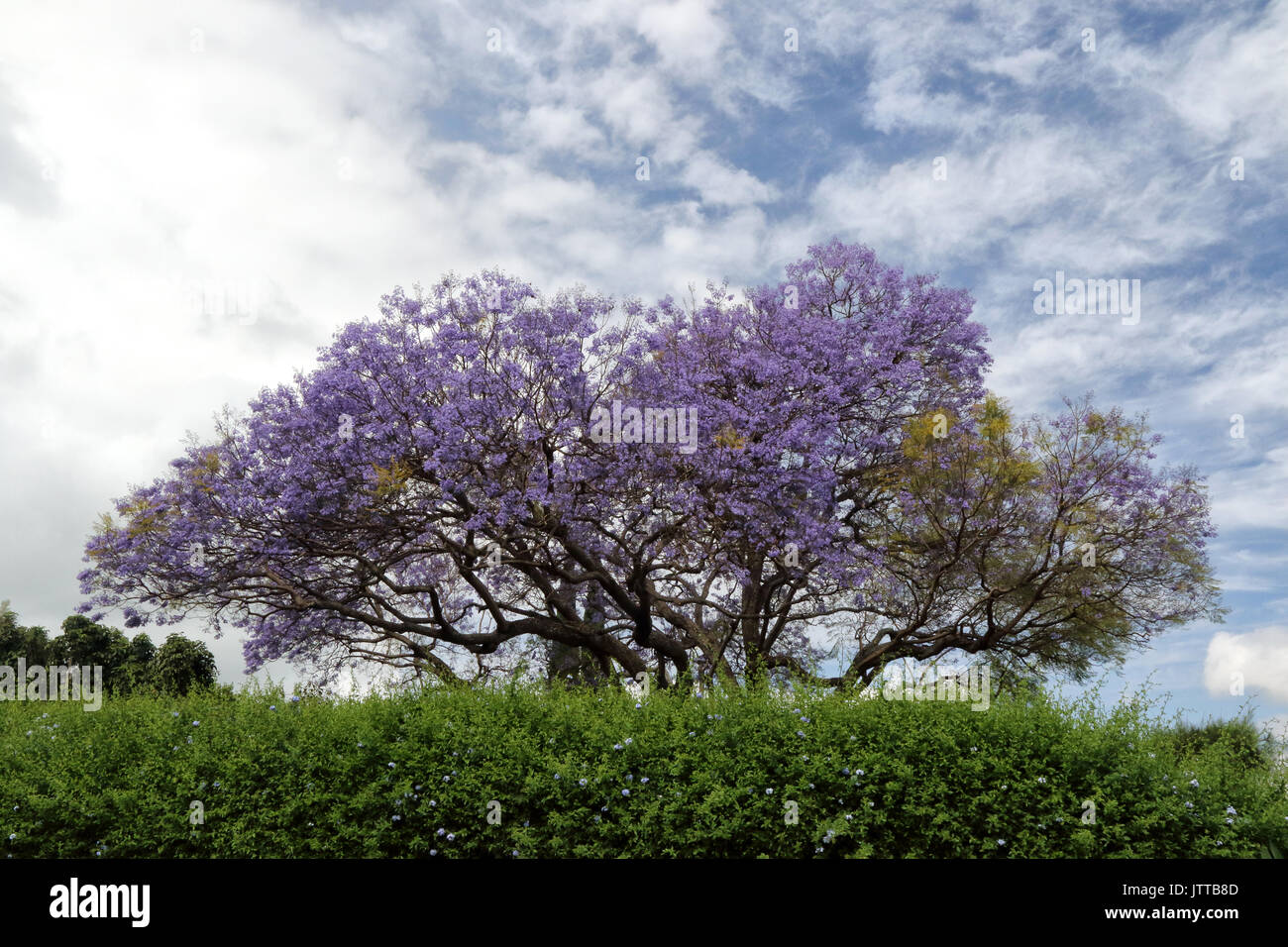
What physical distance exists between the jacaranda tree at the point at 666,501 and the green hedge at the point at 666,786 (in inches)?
243

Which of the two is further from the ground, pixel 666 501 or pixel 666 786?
pixel 666 501

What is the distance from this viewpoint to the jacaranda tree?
589 inches

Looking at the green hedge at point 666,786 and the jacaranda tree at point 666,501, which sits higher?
the jacaranda tree at point 666,501

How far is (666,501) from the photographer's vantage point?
1549 cm

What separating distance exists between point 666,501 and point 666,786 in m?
8.16

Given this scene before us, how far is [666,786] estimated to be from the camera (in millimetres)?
7582

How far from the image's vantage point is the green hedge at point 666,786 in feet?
24.2

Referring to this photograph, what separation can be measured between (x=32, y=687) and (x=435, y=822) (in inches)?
347

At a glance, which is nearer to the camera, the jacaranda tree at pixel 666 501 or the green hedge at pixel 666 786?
the green hedge at pixel 666 786

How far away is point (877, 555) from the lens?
17422mm

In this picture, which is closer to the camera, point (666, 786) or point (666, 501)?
point (666, 786)

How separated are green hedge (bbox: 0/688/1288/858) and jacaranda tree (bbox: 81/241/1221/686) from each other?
6.18 m

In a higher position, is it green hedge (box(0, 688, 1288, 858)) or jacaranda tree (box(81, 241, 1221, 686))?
jacaranda tree (box(81, 241, 1221, 686))
